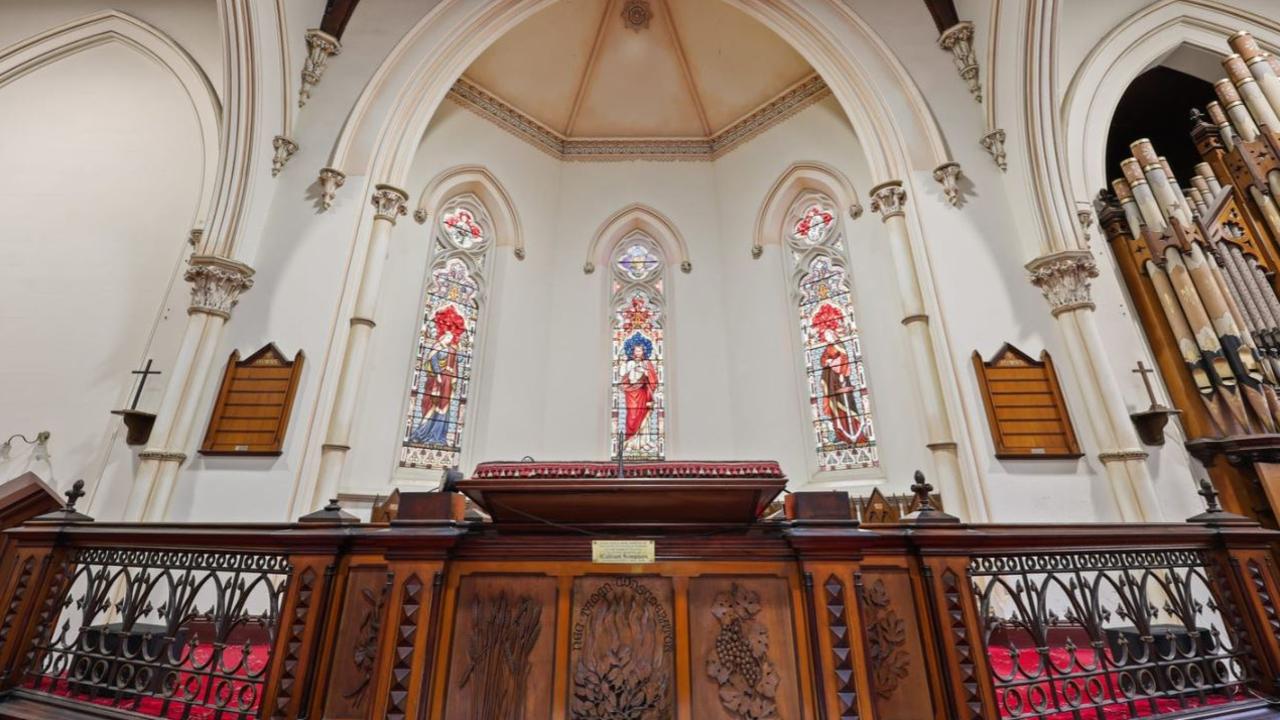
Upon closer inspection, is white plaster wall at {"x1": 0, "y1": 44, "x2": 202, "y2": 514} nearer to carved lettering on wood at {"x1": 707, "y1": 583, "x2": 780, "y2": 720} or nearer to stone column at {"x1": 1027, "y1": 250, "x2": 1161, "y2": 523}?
carved lettering on wood at {"x1": 707, "y1": 583, "x2": 780, "y2": 720}

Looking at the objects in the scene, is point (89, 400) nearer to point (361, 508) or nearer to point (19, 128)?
point (361, 508)

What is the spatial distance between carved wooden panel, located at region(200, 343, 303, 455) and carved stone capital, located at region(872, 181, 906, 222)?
21.5ft

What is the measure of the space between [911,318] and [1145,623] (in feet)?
12.6

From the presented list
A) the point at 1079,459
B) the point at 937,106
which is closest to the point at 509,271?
the point at 937,106

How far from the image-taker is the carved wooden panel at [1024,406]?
4.87 metres

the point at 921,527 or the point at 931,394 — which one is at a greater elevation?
the point at 931,394

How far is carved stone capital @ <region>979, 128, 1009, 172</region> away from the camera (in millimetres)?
5820

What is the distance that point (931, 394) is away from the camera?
524 centimetres

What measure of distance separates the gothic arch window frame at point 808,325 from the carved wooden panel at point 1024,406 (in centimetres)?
150

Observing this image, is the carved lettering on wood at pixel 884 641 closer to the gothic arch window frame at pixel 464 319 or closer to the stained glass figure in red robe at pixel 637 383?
the stained glass figure in red robe at pixel 637 383

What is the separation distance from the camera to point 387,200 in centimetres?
607

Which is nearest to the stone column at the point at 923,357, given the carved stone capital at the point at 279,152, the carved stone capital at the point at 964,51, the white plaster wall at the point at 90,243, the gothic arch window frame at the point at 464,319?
the carved stone capital at the point at 964,51

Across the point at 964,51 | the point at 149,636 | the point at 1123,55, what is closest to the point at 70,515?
the point at 149,636

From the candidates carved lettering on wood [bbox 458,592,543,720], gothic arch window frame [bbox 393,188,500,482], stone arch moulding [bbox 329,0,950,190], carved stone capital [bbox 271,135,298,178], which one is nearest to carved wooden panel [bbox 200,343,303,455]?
gothic arch window frame [bbox 393,188,500,482]
